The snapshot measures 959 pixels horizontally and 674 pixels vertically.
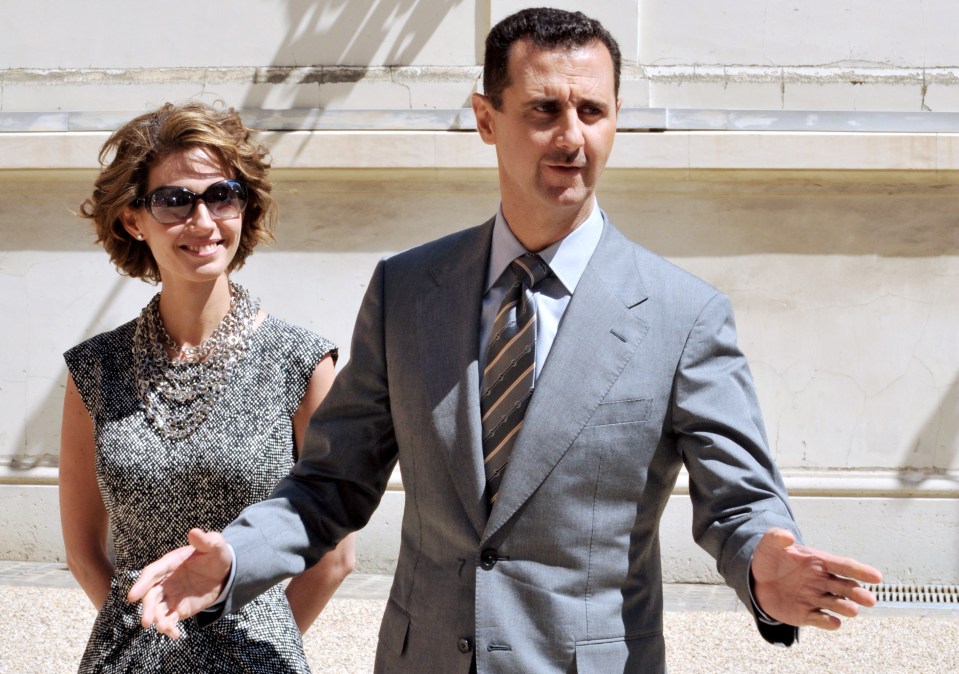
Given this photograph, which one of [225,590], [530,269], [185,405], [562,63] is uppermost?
[562,63]

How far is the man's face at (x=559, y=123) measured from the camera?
2104 millimetres

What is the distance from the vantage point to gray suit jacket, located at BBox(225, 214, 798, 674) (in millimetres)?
2014

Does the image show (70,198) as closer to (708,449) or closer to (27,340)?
(27,340)

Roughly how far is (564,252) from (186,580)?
901 millimetres

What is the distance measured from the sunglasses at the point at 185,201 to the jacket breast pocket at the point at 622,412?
1231mm

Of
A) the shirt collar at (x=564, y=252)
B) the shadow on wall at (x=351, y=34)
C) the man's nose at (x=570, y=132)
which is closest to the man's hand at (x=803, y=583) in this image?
the shirt collar at (x=564, y=252)

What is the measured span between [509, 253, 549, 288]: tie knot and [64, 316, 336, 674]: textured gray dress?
84 centimetres

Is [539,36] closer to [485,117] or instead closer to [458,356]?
[485,117]

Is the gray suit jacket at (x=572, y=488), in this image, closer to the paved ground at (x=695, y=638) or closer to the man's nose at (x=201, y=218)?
the man's nose at (x=201, y=218)

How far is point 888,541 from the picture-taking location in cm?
625

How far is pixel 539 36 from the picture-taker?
85.4 inches

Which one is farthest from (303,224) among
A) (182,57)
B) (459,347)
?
(459,347)

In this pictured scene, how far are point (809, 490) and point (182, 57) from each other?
167 inches

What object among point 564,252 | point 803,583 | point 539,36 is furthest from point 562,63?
point 803,583
